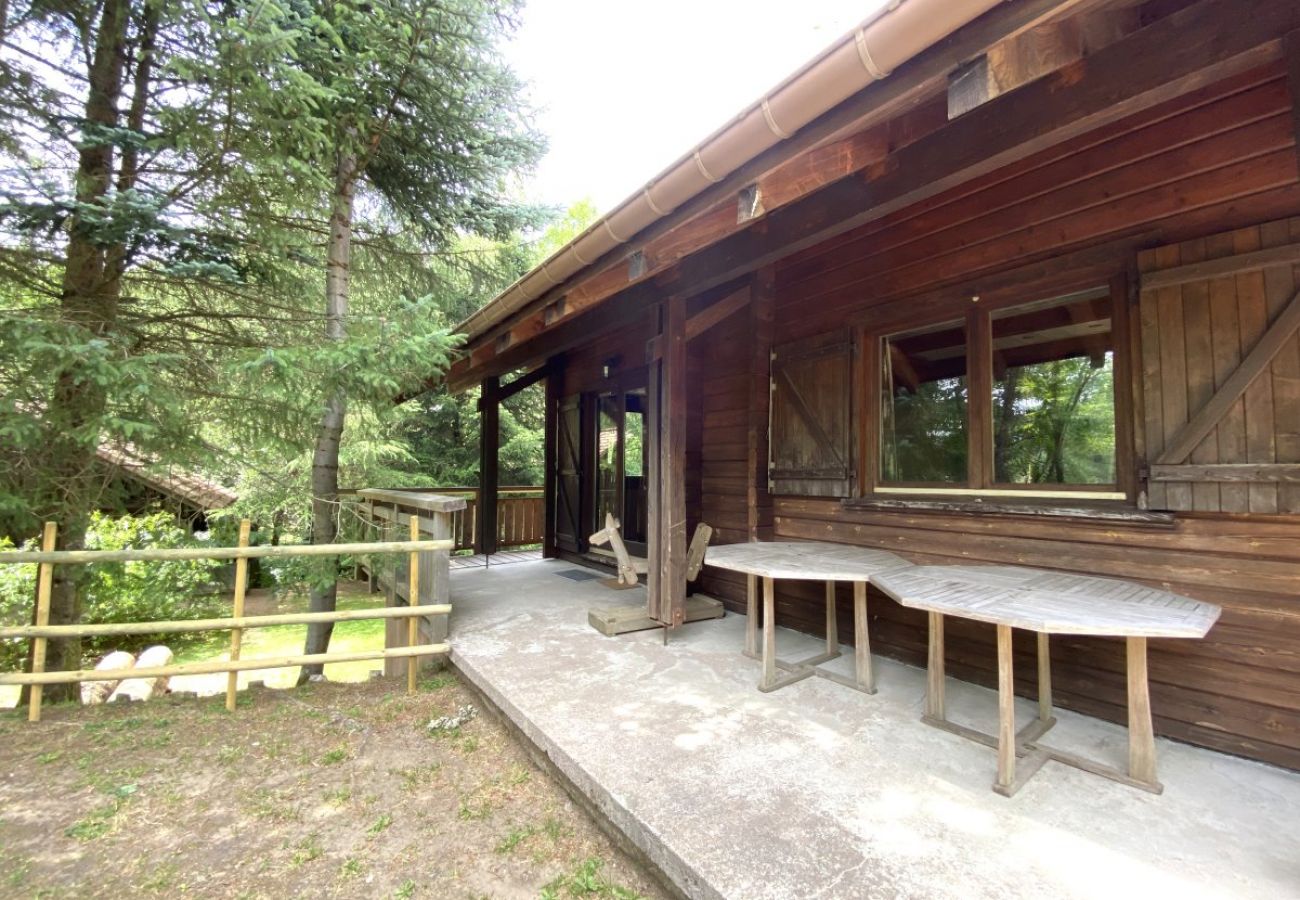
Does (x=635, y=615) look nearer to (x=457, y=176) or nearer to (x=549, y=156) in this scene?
(x=457, y=176)

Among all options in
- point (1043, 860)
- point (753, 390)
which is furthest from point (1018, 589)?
point (753, 390)

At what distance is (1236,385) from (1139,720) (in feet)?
4.07

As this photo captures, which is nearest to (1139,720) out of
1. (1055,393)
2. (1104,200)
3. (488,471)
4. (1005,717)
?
(1005,717)

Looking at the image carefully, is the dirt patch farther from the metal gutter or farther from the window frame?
the metal gutter

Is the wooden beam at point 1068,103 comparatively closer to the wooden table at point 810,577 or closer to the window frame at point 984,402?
the window frame at point 984,402

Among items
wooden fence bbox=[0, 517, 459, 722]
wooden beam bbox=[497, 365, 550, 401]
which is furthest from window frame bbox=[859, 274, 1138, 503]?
wooden beam bbox=[497, 365, 550, 401]

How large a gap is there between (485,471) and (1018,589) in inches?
232

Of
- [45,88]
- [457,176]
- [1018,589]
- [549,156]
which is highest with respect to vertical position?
[549,156]

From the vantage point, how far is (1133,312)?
226 centimetres

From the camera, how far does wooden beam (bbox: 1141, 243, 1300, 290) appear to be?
1887 millimetres

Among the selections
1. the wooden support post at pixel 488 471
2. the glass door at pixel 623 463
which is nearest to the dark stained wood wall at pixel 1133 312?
the glass door at pixel 623 463

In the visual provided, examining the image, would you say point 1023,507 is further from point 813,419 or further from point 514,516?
point 514,516

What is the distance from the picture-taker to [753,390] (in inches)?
152

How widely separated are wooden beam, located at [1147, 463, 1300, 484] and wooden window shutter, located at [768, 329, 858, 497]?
1.40 metres
